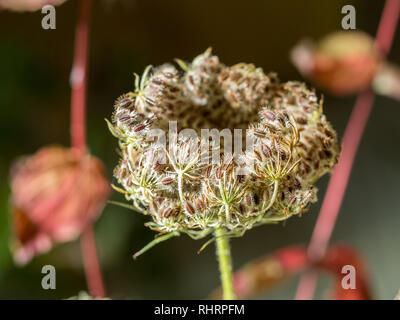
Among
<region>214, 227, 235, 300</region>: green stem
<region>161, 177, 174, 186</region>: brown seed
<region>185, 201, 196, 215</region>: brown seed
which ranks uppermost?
<region>161, 177, 174, 186</region>: brown seed

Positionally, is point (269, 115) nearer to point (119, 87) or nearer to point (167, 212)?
point (167, 212)

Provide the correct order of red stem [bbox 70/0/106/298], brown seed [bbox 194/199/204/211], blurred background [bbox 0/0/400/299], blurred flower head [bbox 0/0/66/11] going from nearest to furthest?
brown seed [bbox 194/199/204/211] → blurred flower head [bbox 0/0/66/11] → red stem [bbox 70/0/106/298] → blurred background [bbox 0/0/400/299]

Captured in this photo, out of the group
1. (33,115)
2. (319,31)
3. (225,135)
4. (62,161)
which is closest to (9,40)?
(33,115)

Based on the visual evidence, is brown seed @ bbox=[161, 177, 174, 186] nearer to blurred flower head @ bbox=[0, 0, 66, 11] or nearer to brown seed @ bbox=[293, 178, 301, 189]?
brown seed @ bbox=[293, 178, 301, 189]

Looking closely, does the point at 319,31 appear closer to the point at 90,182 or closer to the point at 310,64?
the point at 310,64

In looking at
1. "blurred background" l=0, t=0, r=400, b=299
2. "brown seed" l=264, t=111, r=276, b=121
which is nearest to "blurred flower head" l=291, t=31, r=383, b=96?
"blurred background" l=0, t=0, r=400, b=299
